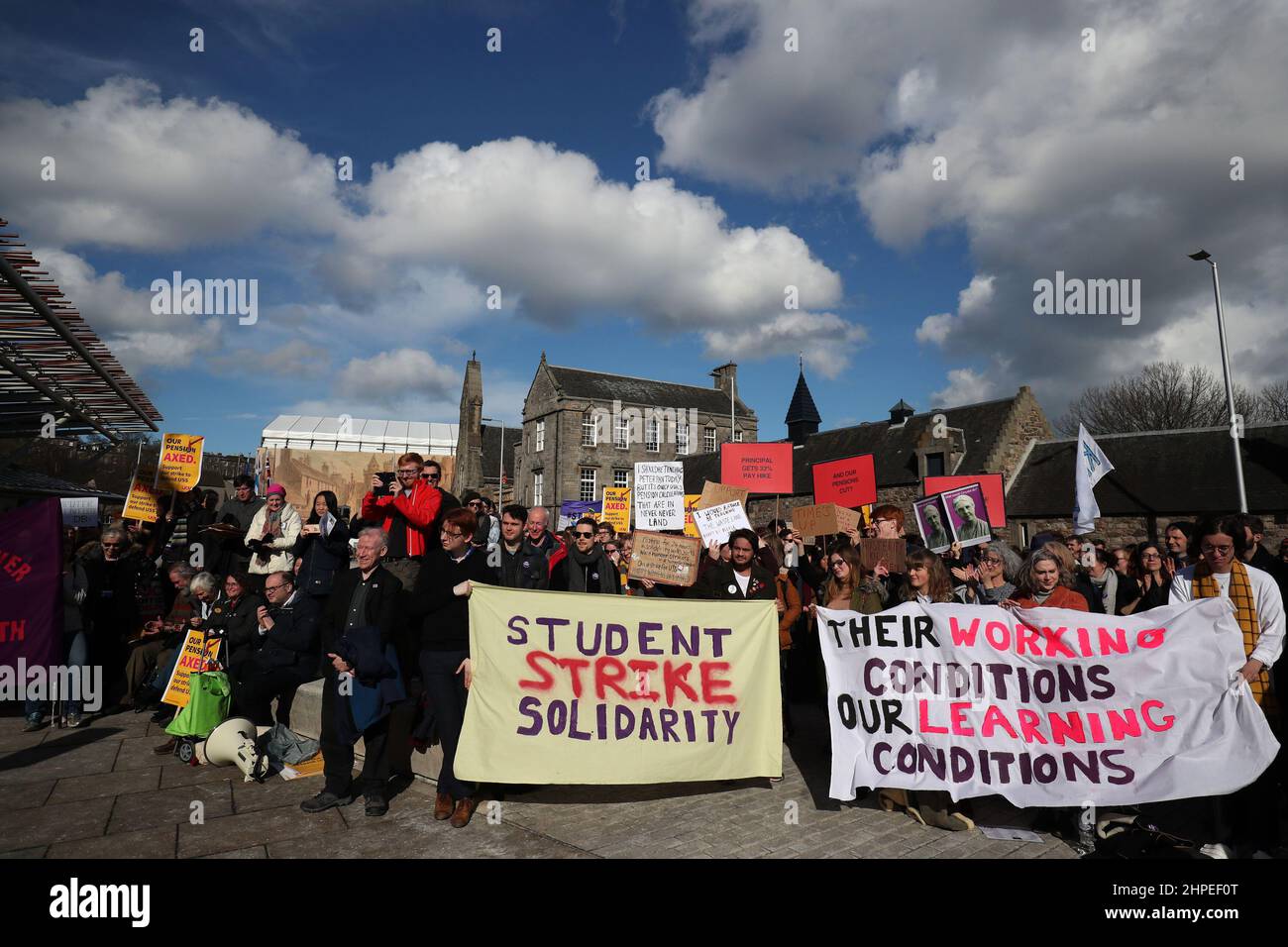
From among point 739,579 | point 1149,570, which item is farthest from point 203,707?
point 1149,570

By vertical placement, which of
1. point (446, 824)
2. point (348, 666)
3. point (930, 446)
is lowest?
point (446, 824)

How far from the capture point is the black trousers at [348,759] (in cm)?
538

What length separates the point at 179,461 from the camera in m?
12.0

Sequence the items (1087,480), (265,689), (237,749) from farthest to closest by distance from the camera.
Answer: (1087,480) < (265,689) < (237,749)

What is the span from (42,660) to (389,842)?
13.9 ft

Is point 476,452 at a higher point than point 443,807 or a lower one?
higher

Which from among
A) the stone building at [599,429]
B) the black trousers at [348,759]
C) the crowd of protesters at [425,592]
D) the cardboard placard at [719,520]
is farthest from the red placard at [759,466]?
the stone building at [599,429]

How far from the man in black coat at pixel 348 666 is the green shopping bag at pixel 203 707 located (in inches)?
67.4

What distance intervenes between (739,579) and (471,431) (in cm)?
5613

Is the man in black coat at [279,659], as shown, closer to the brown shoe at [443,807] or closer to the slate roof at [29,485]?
the brown shoe at [443,807]

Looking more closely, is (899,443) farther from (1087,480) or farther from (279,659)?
(279,659)

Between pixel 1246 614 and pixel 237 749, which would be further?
pixel 237 749
